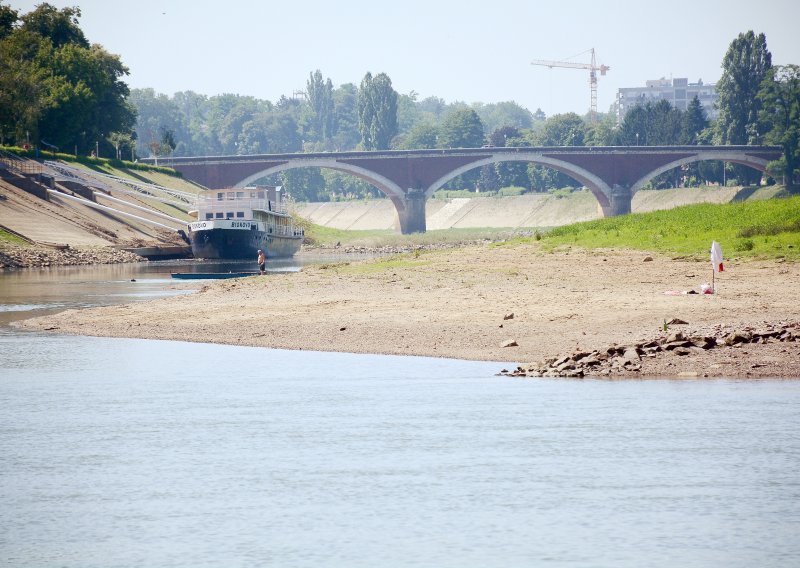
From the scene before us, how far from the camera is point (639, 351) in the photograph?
23.9m

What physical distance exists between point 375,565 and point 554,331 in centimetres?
1525

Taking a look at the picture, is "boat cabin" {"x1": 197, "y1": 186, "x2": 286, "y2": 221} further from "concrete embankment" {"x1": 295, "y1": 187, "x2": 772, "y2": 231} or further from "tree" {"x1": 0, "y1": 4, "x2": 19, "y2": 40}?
"concrete embankment" {"x1": 295, "y1": 187, "x2": 772, "y2": 231}

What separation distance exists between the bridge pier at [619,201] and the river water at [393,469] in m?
136

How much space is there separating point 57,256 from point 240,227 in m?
17.2

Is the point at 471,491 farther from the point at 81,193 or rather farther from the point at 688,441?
the point at 81,193

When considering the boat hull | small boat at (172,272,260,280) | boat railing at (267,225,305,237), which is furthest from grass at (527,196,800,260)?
boat railing at (267,225,305,237)

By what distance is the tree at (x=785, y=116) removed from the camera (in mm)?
158000

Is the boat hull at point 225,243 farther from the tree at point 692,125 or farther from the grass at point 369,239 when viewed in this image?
the tree at point 692,125

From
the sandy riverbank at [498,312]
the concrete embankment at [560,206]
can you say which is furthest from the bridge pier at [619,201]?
the sandy riverbank at [498,312]

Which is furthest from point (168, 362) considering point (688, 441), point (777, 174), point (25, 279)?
point (777, 174)

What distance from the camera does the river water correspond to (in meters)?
13.7

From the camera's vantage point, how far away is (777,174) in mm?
158875

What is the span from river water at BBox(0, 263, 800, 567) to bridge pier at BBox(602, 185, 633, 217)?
446ft

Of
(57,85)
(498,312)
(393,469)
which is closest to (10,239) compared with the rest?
(57,85)
